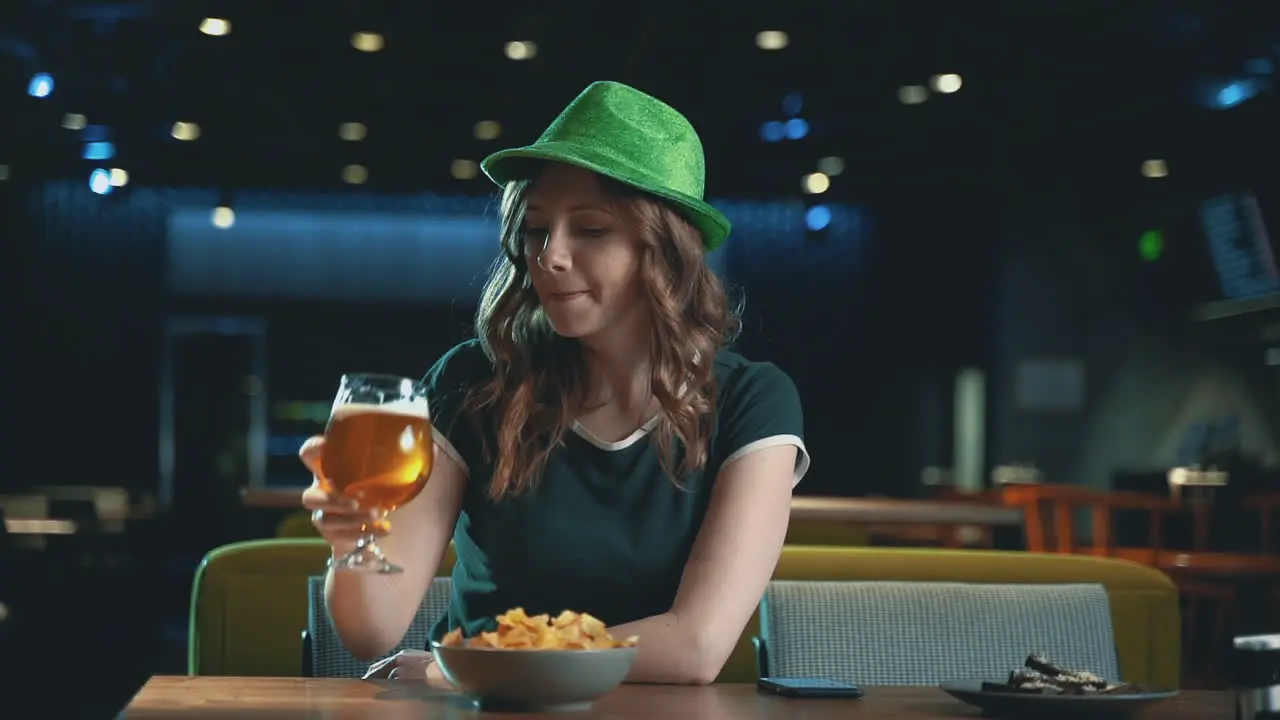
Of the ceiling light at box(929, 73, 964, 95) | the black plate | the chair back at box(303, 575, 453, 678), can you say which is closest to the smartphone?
the black plate

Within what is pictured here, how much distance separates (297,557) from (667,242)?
120 cm

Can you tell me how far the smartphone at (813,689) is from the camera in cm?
159

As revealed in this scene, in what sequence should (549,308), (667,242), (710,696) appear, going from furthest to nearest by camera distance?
(667,242)
(549,308)
(710,696)

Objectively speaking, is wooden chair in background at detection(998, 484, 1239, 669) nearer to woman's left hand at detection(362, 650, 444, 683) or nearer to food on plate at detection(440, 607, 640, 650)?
woman's left hand at detection(362, 650, 444, 683)

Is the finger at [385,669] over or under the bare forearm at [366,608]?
under

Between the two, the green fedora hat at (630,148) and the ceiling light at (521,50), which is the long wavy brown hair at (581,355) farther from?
the ceiling light at (521,50)

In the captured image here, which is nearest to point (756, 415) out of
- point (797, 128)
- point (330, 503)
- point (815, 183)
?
point (330, 503)

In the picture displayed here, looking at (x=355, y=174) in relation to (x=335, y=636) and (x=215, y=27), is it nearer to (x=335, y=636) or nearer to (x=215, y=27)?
(x=215, y=27)

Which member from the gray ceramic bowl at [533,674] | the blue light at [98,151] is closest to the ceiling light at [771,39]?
the blue light at [98,151]

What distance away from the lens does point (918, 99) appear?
9.80m

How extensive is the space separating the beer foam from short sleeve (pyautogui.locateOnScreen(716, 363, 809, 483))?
633mm

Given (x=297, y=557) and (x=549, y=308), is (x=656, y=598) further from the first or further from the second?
(x=297, y=557)

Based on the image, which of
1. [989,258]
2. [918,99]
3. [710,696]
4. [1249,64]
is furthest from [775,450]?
[989,258]

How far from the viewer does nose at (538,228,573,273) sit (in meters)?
1.86
